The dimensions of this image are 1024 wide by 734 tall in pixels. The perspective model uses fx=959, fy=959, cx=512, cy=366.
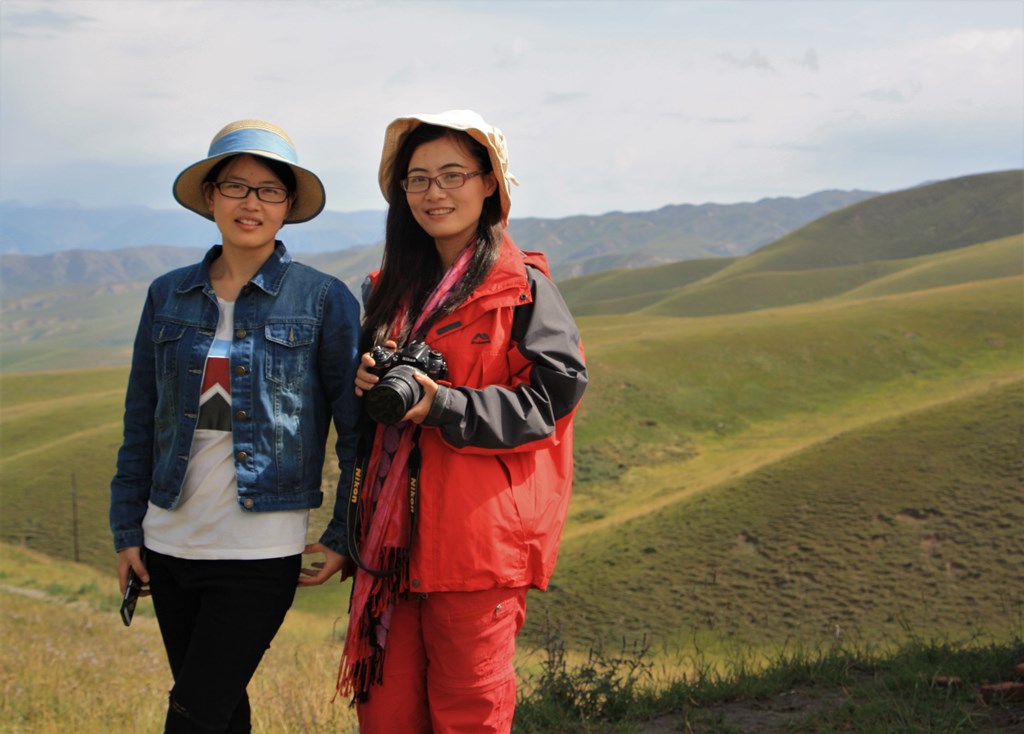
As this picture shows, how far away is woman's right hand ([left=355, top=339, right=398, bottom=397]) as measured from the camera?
3.65m

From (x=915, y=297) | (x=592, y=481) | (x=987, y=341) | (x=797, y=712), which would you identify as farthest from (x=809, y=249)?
(x=797, y=712)

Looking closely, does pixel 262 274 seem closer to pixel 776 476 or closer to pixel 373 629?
pixel 373 629

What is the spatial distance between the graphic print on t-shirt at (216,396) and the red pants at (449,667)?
1.04m

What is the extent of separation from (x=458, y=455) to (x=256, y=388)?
846 mm

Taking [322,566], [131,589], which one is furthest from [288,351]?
[131,589]

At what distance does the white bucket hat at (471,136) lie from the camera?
3.75 m

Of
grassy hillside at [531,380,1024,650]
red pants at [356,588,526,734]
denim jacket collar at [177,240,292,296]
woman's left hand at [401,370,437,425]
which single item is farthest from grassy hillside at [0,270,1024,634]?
woman's left hand at [401,370,437,425]

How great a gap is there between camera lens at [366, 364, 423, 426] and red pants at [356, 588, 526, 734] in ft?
2.62

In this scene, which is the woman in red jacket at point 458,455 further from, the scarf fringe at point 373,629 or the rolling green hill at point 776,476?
the rolling green hill at point 776,476

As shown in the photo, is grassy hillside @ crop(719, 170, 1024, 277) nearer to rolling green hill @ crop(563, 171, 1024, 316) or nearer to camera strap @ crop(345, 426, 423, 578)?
rolling green hill @ crop(563, 171, 1024, 316)

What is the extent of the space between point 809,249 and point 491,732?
15637 centimetres

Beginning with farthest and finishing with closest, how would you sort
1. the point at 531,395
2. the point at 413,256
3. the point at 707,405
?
the point at 707,405
the point at 413,256
the point at 531,395

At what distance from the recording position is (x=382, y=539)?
3.80 metres

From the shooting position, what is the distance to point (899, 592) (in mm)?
16172
